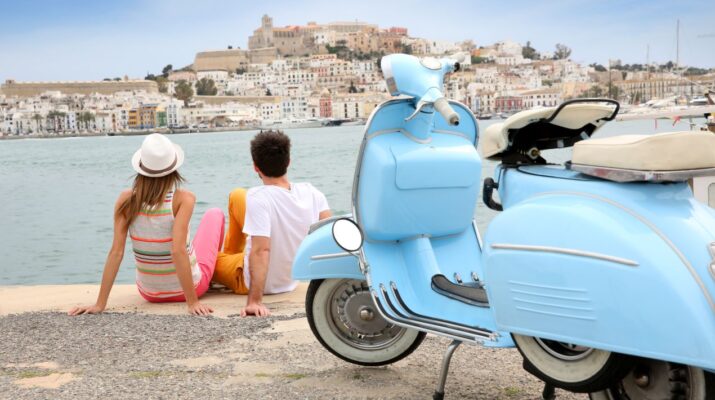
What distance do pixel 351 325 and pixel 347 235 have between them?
465 millimetres

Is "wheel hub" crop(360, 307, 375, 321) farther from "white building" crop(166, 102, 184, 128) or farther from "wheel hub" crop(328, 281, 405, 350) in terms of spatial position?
"white building" crop(166, 102, 184, 128)

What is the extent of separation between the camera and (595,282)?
6.81ft

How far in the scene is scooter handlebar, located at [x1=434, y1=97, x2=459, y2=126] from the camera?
8.40ft

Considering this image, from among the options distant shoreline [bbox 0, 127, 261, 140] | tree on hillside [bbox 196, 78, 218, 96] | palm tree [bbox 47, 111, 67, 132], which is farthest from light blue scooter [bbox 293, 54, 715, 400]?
tree on hillside [bbox 196, 78, 218, 96]

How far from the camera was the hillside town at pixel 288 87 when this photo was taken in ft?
412

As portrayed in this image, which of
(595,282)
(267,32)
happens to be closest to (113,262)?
(595,282)

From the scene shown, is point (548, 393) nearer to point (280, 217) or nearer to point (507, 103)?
point (280, 217)

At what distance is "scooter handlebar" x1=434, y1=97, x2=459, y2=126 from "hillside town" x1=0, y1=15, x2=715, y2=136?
94.6 meters

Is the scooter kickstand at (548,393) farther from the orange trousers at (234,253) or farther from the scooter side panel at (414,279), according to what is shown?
the orange trousers at (234,253)

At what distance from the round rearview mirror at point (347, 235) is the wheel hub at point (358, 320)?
0.34m

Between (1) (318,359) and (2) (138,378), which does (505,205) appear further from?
(2) (138,378)

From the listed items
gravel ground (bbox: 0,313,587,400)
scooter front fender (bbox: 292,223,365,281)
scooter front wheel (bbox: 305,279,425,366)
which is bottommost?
gravel ground (bbox: 0,313,587,400)

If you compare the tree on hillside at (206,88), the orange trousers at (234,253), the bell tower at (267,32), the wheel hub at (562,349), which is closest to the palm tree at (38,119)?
the tree on hillside at (206,88)

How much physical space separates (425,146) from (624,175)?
Answer: 0.98 metres
